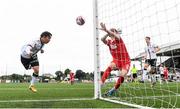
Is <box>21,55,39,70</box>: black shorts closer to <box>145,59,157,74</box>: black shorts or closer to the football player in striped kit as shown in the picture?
the football player in striped kit

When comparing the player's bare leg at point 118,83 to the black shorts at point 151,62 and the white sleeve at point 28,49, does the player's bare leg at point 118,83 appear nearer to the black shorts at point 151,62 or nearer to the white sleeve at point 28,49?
the white sleeve at point 28,49

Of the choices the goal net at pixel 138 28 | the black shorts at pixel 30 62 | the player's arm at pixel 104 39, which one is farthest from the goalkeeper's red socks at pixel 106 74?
the black shorts at pixel 30 62

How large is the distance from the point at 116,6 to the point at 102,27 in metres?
0.73

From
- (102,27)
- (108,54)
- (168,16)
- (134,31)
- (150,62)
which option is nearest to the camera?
(168,16)

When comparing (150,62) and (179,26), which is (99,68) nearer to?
(179,26)

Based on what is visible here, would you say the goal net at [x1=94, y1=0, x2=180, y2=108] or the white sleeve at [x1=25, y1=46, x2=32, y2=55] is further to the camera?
the white sleeve at [x1=25, y1=46, x2=32, y2=55]

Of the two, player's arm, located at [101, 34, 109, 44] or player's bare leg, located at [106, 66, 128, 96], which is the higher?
player's arm, located at [101, 34, 109, 44]

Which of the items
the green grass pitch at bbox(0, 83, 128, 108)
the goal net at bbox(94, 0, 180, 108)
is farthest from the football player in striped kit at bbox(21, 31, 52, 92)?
the goal net at bbox(94, 0, 180, 108)

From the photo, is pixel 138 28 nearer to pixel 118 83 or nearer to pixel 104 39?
pixel 118 83

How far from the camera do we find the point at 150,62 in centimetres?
1543

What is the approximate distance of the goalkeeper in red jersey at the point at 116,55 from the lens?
379 inches

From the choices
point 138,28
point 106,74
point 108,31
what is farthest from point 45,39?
point 138,28

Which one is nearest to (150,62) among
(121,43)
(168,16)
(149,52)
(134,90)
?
(149,52)

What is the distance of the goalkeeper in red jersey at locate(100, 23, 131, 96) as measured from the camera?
9633 mm
